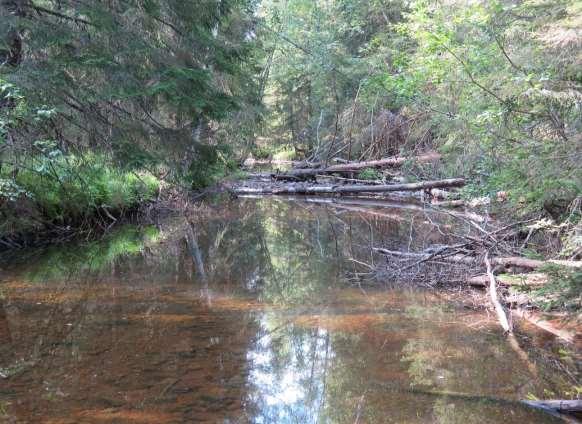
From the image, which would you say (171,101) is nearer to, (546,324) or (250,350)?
(250,350)

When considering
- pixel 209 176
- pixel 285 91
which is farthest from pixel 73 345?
pixel 285 91

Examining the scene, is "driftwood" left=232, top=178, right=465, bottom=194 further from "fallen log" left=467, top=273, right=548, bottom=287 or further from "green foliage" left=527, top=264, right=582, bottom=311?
"green foliage" left=527, top=264, right=582, bottom=311

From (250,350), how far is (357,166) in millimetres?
14872

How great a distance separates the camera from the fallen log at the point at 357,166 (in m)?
16.5

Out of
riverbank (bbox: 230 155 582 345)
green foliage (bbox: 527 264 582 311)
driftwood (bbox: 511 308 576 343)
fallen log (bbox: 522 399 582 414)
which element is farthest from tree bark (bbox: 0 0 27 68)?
driftwood (bbox: 511 308 576 343)

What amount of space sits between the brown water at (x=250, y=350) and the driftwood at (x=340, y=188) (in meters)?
7.26

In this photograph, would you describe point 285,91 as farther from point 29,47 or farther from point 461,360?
point 461,360

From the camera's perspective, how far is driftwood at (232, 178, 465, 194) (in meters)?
15.3

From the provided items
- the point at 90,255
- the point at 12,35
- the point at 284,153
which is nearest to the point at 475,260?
the point at 90,255

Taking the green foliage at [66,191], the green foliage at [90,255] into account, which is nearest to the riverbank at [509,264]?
the green foliage at [90,255]

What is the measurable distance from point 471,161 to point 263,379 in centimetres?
897

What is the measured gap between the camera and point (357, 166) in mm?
19203

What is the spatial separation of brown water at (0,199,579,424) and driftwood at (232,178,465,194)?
7263mm

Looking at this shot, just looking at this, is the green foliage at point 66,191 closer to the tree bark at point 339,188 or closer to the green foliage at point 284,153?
the tree bark at point 339,188
